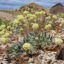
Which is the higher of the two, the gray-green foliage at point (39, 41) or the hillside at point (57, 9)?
the gray-green foliage at point (39, 41)

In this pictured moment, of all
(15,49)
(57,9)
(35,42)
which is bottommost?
(57,9)

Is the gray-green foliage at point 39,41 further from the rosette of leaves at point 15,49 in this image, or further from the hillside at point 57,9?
the hillside at point 57,9

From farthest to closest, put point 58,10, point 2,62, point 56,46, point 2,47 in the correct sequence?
point 58,10
point 2,47
point 56,46
point 2,62

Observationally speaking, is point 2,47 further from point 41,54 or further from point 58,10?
point 58,10

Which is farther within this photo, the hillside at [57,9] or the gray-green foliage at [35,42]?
the hillside at [57,9]

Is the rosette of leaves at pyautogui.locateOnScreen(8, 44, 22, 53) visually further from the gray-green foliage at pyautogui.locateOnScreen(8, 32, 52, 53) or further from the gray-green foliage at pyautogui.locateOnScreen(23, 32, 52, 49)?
the gray-green foliage at pyautogui.locateOnScreen(23, 32, 52, 49)

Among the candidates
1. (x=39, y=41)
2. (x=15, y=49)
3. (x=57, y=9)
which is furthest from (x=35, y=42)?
(x=57, y=9)

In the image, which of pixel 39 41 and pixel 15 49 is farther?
pixel 39 41

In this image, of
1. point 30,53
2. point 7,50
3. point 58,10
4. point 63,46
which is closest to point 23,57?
point 30,53

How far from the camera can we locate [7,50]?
6047 millimetres

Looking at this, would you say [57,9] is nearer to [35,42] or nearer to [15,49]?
[35,42]

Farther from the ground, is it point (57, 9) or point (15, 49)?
point (15, 49)

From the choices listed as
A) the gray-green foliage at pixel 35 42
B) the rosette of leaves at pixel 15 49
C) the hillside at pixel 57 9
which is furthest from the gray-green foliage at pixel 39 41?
the hillside at pixel 57 9

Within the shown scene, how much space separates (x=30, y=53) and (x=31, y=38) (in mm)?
540
